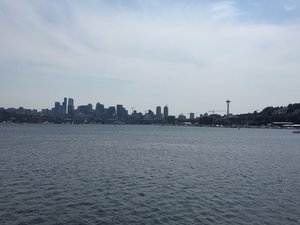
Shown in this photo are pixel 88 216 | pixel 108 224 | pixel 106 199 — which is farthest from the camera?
pixel 106 199

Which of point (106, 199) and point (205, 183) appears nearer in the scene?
point (106, 199)

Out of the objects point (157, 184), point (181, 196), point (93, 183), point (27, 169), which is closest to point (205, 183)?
point (157, 184)

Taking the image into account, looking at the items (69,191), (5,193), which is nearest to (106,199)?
(69,191)

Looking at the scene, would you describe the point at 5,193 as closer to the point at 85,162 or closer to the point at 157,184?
the point at 157,184

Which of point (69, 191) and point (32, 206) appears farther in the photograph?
point (69, 191)

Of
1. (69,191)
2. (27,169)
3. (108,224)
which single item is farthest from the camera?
(27,169)

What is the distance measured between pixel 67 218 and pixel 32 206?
4850 mm

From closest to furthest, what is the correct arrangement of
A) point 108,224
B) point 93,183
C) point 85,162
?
point 108,224 < point 93,183 < point 85,162

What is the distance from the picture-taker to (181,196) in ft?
125

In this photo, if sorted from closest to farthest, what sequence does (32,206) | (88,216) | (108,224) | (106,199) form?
(108,224)
(88,216)
(32,206)
(106,199)

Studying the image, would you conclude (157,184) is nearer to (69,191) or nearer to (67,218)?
(69,191)

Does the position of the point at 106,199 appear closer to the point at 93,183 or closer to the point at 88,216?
the point at 88,216

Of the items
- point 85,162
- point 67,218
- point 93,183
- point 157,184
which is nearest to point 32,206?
point 67,218

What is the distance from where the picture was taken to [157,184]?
44469mm
